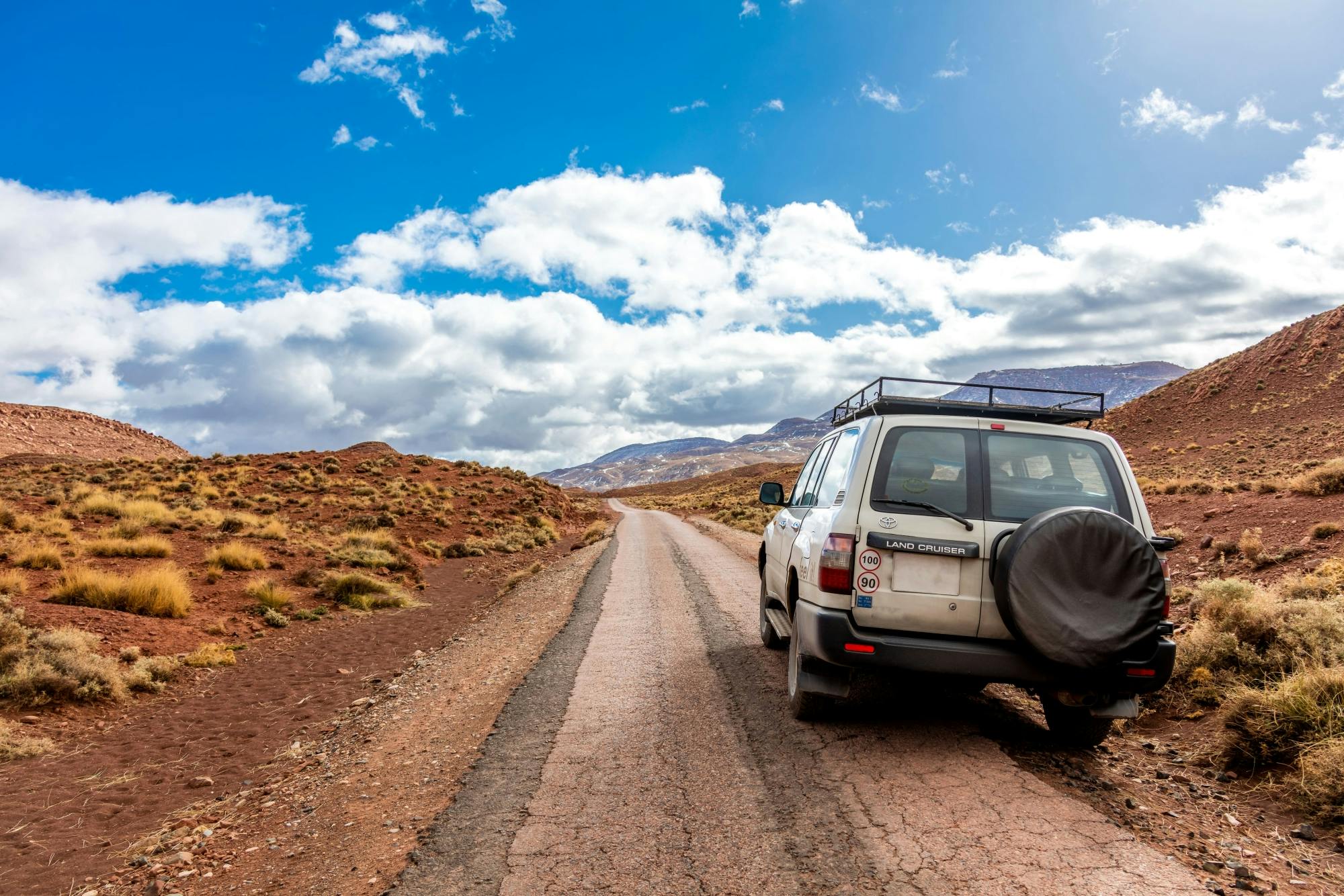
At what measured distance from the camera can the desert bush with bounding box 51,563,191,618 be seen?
37.3 feet

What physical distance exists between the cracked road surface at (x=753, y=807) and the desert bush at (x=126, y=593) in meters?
8.11

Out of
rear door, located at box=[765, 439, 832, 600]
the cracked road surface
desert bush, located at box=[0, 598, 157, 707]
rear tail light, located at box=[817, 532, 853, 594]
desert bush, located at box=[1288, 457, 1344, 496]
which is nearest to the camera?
the cracked road surface

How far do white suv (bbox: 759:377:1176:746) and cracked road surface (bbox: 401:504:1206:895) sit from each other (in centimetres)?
63

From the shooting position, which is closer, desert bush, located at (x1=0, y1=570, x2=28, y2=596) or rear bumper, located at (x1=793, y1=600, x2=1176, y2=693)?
rear bumper, located at (x1=793, y1=600, x2=1176, y2=693)

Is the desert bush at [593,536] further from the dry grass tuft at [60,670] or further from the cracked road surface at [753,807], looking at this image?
the cracked road surface at [753,807]

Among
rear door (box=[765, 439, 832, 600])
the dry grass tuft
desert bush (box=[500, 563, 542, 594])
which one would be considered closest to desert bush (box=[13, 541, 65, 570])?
the dry grass tuft

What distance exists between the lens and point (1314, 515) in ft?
36.0

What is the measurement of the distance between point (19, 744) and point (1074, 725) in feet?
29.9

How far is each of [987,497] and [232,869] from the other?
199 inches

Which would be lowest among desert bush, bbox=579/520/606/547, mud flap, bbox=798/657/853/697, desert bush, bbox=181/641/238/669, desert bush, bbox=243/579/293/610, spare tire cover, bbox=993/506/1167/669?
desert bush, bbox=579/520/606/547

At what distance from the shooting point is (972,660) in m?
4.51

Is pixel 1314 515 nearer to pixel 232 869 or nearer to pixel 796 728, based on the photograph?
pixel 796 728

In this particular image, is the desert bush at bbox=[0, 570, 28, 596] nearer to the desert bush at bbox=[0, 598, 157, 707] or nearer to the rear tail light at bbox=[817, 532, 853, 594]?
the desert bush at bbox=[0, 598, 157, 707]

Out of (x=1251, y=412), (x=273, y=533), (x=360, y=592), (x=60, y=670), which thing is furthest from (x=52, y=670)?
(x=1251, y=412)
